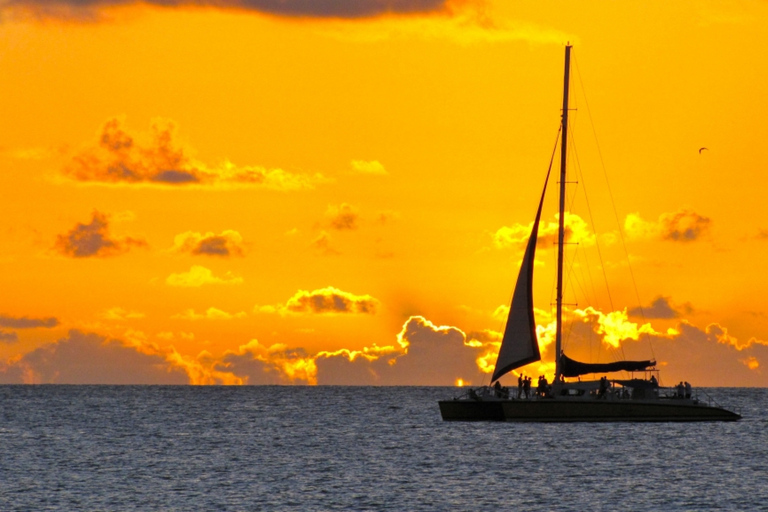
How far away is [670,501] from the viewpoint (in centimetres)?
5559

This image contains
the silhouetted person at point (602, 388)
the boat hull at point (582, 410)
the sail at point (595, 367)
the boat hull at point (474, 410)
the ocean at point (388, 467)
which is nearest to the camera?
the ocean at point (388, 467)

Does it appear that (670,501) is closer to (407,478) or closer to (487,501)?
(487,501)

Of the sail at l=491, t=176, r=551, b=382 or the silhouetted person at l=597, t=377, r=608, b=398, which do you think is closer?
the silhouetted person at l=597, t=377, r=608, b=398

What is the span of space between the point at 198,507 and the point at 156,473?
13.4m

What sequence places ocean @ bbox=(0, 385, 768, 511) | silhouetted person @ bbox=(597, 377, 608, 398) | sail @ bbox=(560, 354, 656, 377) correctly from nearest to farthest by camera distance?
ocean @ bbox=(0, 385, 768, 511) < silhouetted person @ bbox=(597, 377, 608, 398) < sail @ bbox=(560, 354, 656, 377)

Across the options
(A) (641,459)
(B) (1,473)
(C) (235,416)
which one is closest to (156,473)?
(B) (1,473)

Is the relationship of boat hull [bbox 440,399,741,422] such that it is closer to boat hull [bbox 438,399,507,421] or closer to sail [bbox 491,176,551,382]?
boat hull [bbox 438,399,507,421]

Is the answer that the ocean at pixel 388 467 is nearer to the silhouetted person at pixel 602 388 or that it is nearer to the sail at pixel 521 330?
the silhouetted person at pixel 602 388

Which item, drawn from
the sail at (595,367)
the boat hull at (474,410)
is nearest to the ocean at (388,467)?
the boat hull at (474,410)

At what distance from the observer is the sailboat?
3157 inches

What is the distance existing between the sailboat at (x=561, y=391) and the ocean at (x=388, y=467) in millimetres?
1612

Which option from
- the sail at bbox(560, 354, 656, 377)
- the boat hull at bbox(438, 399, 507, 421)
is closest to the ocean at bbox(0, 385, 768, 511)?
the boat hull at bbox(438, 399, 507, 421)

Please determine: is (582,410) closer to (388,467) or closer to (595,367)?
(595,367)

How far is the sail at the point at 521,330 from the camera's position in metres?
83.4
